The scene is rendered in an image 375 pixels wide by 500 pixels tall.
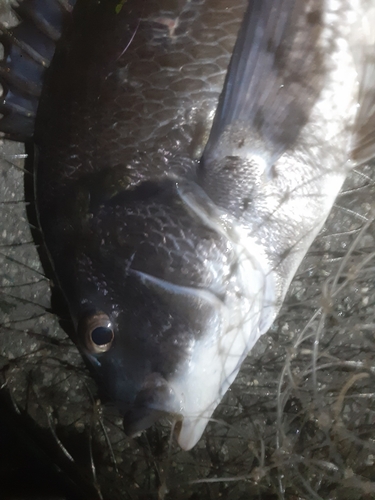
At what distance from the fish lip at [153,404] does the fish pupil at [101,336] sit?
175mm

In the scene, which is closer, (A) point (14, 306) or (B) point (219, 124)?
(B) point (219, 124)

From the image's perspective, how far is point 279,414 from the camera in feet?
5.18

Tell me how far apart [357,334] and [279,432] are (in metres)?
0.55

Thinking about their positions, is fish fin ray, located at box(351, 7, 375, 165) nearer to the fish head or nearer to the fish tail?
the fish head

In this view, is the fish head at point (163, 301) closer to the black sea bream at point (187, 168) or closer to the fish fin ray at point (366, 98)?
the black sea bream at point (187, 168)

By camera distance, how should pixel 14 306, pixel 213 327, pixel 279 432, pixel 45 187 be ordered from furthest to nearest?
1. pixel 14 306
2. pixel 279 432
3. pixel 45 187
4. pixel 213 327

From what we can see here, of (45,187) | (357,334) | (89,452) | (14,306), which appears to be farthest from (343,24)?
(89,452)

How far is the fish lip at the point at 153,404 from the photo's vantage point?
1.13 m

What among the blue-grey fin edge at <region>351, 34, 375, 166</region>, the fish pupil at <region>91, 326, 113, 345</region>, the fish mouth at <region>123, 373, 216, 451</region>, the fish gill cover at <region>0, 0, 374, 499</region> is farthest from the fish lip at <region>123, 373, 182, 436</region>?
the blue-grey fin edge at <region>351, 34, 375, 166</region>

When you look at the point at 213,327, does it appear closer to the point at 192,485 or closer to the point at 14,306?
the point at 192,485

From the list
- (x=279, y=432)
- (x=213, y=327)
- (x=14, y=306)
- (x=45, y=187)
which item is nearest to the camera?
(x=213, y=327)

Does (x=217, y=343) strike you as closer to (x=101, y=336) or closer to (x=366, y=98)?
(x=101, y=336)

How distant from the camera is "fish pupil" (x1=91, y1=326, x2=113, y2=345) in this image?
1.21 metres

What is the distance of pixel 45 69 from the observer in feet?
4.66
